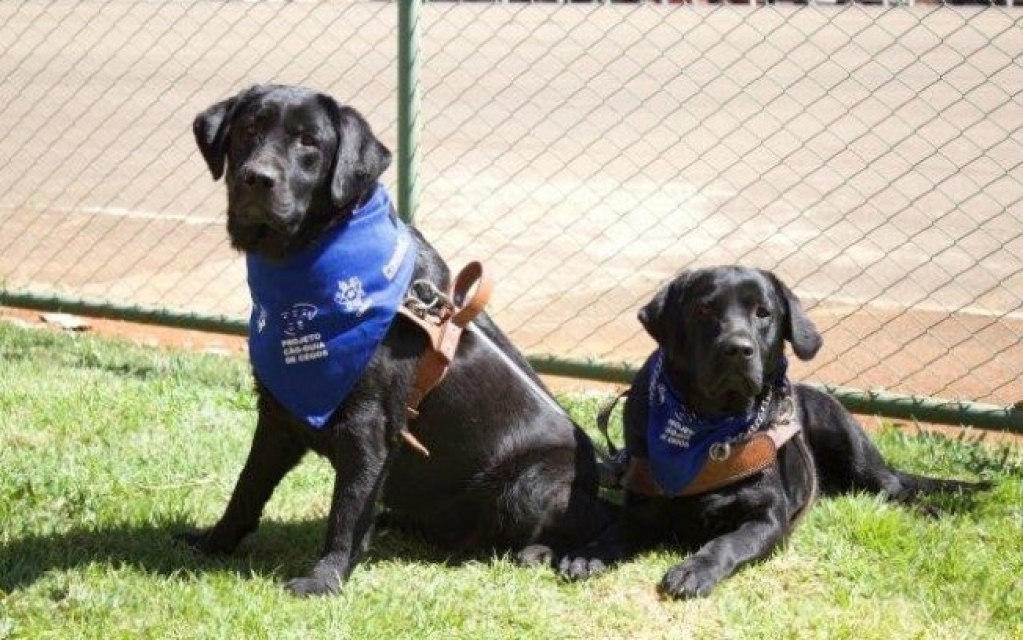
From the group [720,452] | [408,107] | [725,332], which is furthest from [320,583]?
[408,107]

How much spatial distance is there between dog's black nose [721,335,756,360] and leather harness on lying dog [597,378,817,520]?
32cm

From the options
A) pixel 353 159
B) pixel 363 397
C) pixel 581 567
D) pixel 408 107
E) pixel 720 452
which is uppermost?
pixel 353 159

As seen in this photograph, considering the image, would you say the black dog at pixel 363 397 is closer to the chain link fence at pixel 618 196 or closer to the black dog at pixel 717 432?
the black dog at pixel 717 432

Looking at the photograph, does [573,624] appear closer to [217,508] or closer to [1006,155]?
[217,508]

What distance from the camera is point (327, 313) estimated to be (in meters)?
4.30

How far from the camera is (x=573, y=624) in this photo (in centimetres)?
425

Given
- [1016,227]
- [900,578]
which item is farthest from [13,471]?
[1016,227]

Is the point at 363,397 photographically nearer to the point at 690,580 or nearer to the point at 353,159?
the point at 353,159

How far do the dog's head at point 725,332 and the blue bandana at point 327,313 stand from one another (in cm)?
95

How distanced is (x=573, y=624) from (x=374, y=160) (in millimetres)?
1403

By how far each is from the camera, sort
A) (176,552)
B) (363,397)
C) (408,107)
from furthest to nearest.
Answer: (408,107) → (176,552) → (363,397)

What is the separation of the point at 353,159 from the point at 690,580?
60.5 inches

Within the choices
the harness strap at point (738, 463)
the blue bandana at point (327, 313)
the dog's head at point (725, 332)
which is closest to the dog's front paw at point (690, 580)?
the harness strap at point (738, 463)

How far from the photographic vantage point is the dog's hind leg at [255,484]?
4.60 m
